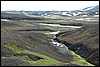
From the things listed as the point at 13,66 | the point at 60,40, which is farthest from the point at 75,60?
the point at 60,40

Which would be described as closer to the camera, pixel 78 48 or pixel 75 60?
pixel 75 60

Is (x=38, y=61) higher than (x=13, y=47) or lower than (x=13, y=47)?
lower

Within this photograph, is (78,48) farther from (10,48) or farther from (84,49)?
(10,48)

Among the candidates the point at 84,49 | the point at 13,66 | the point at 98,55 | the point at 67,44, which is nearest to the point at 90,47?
the point at 84,49

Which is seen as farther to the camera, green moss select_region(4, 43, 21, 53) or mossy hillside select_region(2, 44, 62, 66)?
green moss select_region(4, 43, 21, 53)

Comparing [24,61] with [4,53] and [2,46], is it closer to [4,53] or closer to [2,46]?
[4,53]

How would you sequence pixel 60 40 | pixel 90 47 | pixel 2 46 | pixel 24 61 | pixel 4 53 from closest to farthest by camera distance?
pixel 24 61 → pixel 4 53 → pixel 2 46 → pixel 90 47 → pixel 60 40

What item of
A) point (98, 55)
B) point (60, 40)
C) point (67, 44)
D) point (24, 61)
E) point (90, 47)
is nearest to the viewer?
point (24, 61)

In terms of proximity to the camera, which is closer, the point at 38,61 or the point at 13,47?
the point at 38,61

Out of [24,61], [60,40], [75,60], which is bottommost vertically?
[60,40]

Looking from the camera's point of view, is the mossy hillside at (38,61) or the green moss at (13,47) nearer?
the mossy hillside at (38,61)

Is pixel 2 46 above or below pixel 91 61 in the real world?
above
